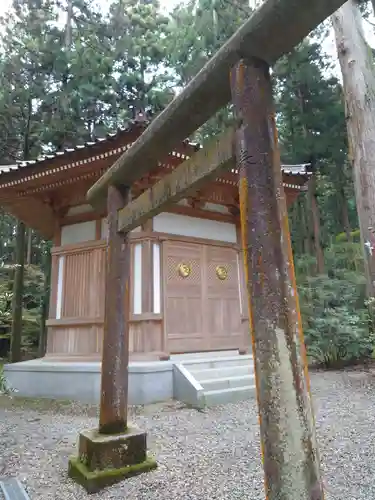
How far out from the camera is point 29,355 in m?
13.8

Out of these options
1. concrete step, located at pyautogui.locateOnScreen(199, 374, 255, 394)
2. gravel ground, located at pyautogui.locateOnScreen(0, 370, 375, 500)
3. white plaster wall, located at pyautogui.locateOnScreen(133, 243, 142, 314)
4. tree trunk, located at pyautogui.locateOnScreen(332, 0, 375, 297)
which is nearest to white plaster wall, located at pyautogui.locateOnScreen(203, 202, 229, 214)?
white plaster wall, located at pyautogui.locateOnScreen(133, 243, 142, 314)

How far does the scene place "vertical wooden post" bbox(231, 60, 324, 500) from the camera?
1.41 meters

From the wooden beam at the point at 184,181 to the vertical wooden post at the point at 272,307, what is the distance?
0.17 m

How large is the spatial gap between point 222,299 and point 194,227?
1.49 m

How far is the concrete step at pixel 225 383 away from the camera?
546cm

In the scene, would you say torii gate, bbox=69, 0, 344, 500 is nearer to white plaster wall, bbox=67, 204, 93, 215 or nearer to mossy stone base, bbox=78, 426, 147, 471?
mossy stone base, bbox=78, 426, 147, 471

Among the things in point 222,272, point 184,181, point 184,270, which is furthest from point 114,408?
point 222,272

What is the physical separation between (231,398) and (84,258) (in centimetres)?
361

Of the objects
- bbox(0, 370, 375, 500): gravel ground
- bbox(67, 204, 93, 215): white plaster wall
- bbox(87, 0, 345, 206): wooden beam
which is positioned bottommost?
bbox(0, 370, 375, 500): gravel ground

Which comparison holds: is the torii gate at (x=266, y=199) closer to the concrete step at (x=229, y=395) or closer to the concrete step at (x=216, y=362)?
the concrete step at (x=229, y=395)

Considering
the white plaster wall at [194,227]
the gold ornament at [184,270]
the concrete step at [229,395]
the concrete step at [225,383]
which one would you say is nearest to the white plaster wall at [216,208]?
the white plaster wall at [194,227]

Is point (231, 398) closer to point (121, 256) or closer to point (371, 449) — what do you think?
point (371, 449)

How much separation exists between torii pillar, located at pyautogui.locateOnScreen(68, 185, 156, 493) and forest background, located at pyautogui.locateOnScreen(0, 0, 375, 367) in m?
7.85

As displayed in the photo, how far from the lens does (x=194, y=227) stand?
23.7 ft
